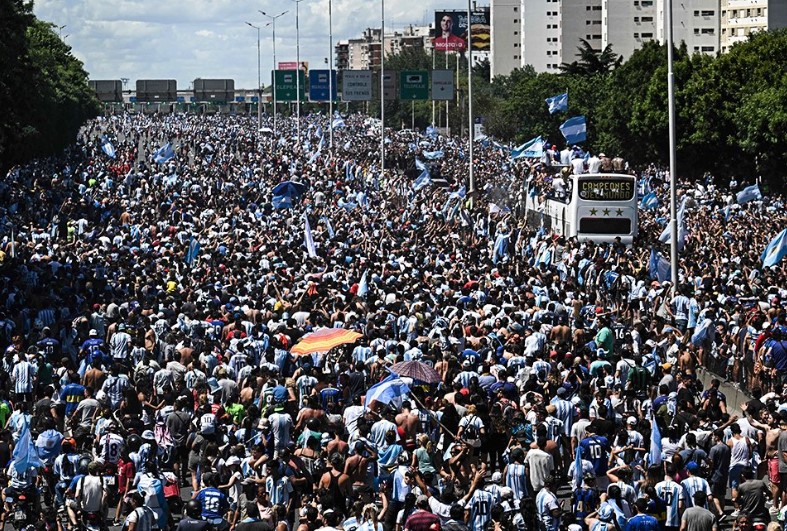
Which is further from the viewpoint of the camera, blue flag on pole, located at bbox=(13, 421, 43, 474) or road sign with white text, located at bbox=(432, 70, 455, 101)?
road sign with white text, located at bbox=(432, 70, 455, 101)

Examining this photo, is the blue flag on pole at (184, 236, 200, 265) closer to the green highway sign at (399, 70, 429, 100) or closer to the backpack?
the backpack

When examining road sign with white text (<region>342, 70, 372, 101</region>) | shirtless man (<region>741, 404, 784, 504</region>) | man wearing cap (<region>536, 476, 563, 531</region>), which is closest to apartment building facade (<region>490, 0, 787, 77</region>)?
road sign with white text (<region>342, 70, 372, 101</region>)

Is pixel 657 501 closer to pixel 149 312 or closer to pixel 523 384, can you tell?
pixel 523 384

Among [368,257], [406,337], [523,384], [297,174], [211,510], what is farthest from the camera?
[297,174]

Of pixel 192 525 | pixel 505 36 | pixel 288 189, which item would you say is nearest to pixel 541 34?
pixel 505 36

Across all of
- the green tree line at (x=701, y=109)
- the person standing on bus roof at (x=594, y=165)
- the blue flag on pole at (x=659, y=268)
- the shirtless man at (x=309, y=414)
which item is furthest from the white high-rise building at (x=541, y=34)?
the shirtless man at (x=309, y=414)

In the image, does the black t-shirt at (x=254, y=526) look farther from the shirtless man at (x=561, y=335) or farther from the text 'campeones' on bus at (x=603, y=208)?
the text 'campeones' on bus at (x=603, y=208)

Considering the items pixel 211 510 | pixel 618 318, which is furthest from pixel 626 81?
pixel 211 510
